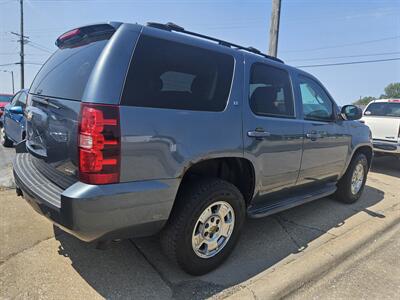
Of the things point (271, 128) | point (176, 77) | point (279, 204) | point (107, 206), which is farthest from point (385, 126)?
point (107, 206)

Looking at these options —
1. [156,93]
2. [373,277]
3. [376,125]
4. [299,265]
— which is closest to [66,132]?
[156,93]

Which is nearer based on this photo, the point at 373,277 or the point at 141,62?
the point at 141,62

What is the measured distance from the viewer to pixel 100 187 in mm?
1979

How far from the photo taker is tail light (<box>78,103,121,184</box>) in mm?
1946

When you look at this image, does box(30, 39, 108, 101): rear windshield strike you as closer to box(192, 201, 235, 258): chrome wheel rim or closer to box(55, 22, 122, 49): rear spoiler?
box(55, 22, 122, 49): rear spoiler

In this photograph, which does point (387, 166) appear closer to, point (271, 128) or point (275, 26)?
point (275, 26)

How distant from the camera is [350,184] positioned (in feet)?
15.7

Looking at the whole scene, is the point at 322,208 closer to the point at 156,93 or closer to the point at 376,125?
the point at 156,93

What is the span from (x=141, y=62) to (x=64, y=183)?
1.03m

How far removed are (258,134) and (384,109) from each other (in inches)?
296

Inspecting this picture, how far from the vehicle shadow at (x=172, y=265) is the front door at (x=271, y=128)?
1.97 ft

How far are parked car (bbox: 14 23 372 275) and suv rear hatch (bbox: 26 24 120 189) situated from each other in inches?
0.5

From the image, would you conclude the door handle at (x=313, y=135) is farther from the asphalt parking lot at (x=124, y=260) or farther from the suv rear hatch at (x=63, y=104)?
the suv rear hatch at (x=63, y=104)

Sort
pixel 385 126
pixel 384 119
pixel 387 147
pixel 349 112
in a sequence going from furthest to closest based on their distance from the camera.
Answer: pixel 384 119
pixel 385 126
pixel 387 147
pixel 349 112
